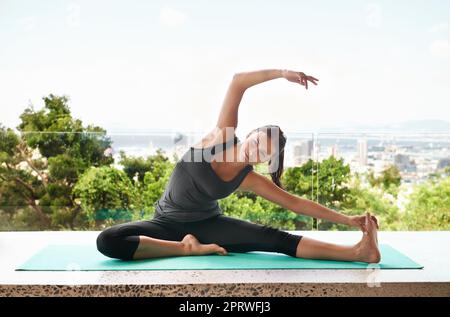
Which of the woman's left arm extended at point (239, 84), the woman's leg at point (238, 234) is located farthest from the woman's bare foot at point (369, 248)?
the woman's left arm extended at point (239, 84)

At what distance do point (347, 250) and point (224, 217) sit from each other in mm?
647

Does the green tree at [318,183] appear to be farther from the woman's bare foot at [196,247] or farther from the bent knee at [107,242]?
the bent knee at [107,242]

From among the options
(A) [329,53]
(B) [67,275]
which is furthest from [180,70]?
(B) [67,275]

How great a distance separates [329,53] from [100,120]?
6.94 feet

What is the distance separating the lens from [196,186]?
10.4 ft

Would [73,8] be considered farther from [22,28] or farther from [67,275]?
[67,275]

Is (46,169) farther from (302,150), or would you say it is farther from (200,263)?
(200,263)

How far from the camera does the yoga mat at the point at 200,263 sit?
298 centimetres

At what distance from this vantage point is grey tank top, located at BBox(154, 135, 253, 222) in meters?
3.16

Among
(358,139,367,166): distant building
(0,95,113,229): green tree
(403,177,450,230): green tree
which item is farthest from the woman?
(403,177,450,230): green tree

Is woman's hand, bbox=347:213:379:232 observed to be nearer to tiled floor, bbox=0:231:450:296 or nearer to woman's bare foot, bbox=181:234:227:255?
tiled floor, bbox=0:231:450:296

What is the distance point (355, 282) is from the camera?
2.74m

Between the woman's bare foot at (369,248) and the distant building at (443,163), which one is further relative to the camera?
the distant building at (443,163)

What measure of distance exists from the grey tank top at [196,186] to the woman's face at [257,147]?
0.09m
